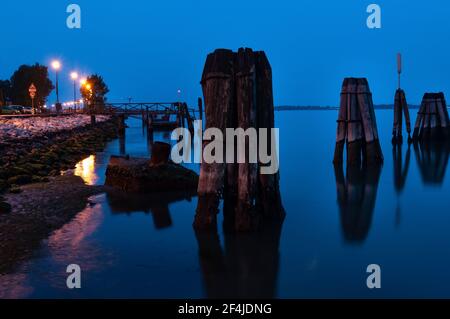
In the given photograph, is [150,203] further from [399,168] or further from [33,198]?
[399,168]

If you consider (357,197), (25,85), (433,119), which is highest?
(25,85)

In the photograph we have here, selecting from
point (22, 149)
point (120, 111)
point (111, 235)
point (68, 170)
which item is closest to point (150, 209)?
point (111, 235)

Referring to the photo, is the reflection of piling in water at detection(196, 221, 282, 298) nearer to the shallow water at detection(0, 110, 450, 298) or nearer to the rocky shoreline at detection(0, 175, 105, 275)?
the shallow water at detection(0, 110, 450, 298)

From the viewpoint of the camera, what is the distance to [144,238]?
749 centimetres

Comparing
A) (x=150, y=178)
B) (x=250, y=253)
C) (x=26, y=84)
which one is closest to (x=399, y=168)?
(x=150, y=178)

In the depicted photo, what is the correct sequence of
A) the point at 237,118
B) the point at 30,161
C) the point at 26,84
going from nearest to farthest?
the point at 237,118 → the point at 30,161 → the point at 26,84

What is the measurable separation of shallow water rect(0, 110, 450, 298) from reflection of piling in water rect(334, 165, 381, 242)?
40 mm

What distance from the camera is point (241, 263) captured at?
6.11 metres

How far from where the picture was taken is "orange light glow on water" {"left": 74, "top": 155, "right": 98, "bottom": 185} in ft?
43.7

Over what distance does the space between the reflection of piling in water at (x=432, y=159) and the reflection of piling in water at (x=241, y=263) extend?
8.86 metres

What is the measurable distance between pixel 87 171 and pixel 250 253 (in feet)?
33.5

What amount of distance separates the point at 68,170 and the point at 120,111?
25713 millimetres

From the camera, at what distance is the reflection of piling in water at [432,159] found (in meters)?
15.0
